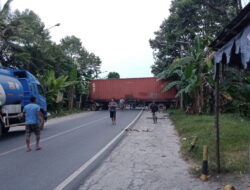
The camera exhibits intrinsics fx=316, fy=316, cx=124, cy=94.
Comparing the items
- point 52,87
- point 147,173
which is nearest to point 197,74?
point 52,87

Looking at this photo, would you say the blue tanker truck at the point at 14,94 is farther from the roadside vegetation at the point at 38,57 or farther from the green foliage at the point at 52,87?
the green foliage at the point at 52,87

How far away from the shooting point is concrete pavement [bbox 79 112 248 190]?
19.4 feet

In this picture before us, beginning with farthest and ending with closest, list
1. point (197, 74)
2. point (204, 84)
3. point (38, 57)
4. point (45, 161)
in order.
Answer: point (38, 57), point (204, 84), point (197, 74), point (45, 161)

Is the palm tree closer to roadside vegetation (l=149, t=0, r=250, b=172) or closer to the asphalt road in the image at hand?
roadside vegetation (l=149, t=0, r=250, b=172)

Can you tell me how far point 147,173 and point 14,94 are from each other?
361 inches

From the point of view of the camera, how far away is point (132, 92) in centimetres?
3750

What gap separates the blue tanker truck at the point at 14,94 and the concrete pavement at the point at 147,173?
5667 mm

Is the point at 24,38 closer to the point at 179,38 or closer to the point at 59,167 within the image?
the point at 179,38

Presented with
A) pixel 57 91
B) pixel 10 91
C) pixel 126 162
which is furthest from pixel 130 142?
pixel 57 91

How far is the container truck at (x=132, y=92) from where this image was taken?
119ft

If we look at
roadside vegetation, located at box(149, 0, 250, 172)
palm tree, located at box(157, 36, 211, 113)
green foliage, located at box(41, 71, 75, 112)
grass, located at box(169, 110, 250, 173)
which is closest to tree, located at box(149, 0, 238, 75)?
roadside vegetation, located at box(149, 0, 250, 172)

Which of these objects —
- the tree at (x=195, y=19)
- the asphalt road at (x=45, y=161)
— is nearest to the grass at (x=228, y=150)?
the asphalt road at (x=45, y=161)

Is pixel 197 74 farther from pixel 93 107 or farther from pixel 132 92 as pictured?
pixel 93 107

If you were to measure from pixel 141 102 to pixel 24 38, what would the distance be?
53.4 ft
